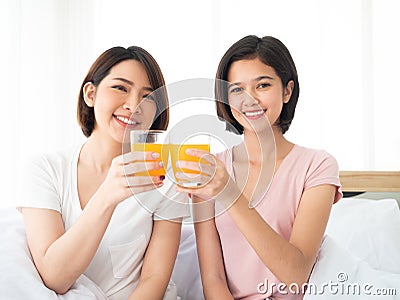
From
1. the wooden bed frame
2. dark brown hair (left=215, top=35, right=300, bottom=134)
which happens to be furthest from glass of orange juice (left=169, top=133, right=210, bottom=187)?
the wooden bed frame

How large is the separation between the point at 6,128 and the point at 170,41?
3.72 feet

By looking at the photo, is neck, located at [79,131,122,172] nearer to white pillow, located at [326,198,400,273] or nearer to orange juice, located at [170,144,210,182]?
orange juice, located at [170,144,210,182]

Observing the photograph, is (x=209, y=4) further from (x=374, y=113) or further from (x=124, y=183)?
(x=124, y=183)

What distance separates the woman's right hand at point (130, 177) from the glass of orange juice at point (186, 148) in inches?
2.0

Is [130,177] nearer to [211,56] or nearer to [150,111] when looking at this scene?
[150,111]

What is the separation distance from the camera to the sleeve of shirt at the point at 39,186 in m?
1.39

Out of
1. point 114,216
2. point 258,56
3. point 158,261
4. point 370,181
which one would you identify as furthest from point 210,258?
point 370,181

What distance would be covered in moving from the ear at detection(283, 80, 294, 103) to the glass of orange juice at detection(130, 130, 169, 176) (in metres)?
0.45

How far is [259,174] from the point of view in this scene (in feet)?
4.72

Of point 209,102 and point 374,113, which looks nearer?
point 209,102

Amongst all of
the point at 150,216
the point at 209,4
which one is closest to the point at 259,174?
the point at 150,216

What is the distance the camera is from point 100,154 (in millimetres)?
1516

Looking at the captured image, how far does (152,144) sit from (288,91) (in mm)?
479

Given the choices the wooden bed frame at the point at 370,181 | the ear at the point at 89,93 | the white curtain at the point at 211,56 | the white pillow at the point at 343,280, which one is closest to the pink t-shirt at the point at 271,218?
the white pillow at the point at 343,280
